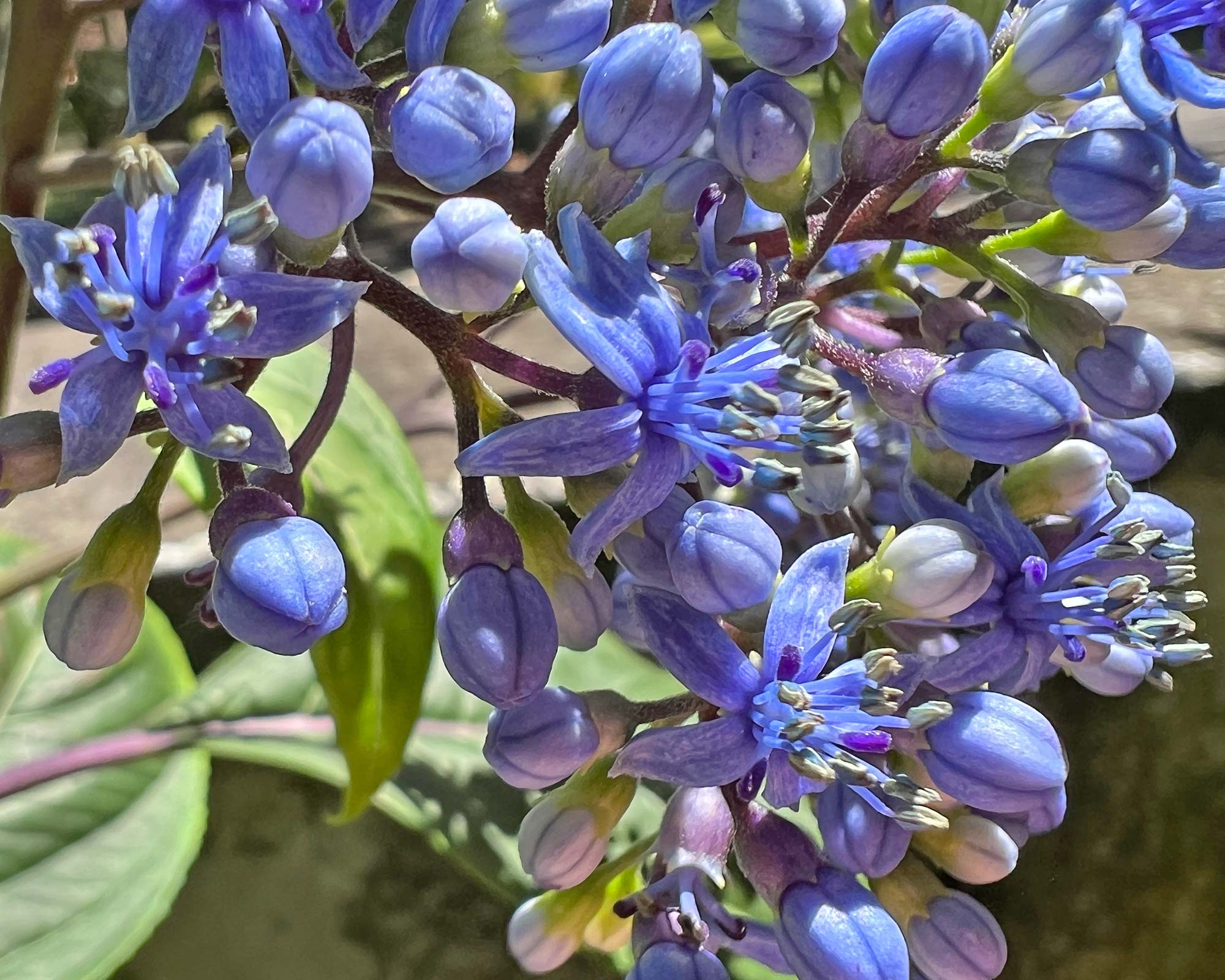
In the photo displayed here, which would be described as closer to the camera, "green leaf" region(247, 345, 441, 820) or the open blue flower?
the open blue flower

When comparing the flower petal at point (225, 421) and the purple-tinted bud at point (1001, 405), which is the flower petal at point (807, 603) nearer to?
the purple-tinted bud at point (1001, 405)

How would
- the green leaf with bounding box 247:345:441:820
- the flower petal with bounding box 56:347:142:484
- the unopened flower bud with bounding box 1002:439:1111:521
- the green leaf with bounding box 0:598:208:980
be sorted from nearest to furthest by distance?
the flower petal with bounding box 56:347:142:484
the unopened flower bud with bounding box 1002:439:1111:521
the green leaf with bounding box 247:345:441:820
the green leaf with bounding box 0:598:208:980

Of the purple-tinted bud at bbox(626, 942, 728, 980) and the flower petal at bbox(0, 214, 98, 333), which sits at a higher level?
the flower petal at bbox(0, 214, 98, 333)

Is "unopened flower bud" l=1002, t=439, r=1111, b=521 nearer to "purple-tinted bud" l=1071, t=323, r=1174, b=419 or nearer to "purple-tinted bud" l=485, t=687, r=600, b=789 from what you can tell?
"purple-tinted bud" l=1071, t=323, r=1174, b=419

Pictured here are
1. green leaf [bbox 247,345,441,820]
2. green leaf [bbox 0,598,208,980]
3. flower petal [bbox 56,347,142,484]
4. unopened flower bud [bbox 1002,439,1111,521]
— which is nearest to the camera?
flower petal [bbox 56,347,142,484]

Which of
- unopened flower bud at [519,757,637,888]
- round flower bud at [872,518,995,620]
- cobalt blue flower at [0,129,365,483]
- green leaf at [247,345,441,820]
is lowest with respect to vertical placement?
green leaf at [247,345,441,820]

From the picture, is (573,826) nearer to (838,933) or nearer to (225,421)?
(838,933)

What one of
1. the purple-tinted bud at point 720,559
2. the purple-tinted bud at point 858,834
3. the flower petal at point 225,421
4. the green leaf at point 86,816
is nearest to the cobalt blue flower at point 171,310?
the flower petal at point 225,421

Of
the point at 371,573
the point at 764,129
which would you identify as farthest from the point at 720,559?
the point at 371,573

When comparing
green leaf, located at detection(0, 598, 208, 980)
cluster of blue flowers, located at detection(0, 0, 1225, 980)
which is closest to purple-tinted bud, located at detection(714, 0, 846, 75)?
cluster of blue flowers, located at detection(0, 0, 1225, 980)
